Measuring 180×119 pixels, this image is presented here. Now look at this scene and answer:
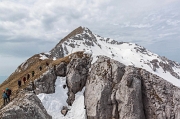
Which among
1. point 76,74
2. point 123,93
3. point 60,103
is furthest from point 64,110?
point 123,93

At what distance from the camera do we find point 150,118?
3912 cm

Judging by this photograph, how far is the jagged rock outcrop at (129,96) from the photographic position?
38.6 metres

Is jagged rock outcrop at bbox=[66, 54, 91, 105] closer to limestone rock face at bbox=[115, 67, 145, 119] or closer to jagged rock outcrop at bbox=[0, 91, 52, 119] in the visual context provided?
limestone rock face at bbox=[115, 67, 145, 119]

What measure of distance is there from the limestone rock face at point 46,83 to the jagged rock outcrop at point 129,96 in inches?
370

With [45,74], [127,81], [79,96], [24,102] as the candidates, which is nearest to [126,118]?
[127,81]

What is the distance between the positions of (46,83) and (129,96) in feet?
66.9

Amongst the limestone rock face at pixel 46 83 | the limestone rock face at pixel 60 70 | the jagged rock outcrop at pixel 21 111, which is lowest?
the jagged rock outcrop at pixel 21 111

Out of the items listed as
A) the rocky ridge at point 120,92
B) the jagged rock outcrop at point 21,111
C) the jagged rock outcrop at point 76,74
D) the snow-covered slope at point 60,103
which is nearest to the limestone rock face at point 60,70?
the jagged rock outcrop at point 76,74

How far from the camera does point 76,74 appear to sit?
159ft

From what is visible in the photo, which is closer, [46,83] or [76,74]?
[46,83]

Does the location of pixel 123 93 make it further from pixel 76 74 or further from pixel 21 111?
pixel 21 111

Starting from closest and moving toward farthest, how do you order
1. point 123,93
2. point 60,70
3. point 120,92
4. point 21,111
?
point 21,111 < point 123,93 < point 120,92 < point 60,70

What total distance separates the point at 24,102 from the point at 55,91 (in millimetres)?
29952

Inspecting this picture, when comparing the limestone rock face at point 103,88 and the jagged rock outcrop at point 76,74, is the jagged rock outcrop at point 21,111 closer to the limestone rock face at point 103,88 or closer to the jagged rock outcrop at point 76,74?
the limestone rock face at point 103,88
